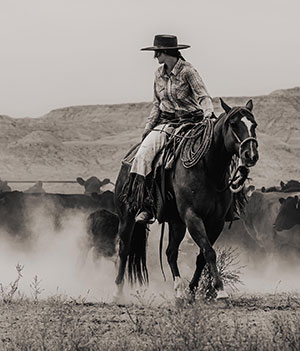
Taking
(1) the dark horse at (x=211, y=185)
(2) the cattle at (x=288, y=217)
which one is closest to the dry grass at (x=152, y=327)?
(1) the dark horse at (x=211, y=185)

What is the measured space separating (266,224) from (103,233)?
748cm

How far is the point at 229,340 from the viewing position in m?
9.23

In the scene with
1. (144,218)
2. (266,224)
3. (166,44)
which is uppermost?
(166,44)

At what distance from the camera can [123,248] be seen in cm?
1366

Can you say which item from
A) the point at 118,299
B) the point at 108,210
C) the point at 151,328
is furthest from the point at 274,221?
the point at 151,328

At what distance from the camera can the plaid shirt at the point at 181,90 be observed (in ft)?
41.0

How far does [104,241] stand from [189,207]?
189 inches

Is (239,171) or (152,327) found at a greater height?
(239,171)

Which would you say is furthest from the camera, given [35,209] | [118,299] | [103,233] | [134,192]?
[35,209]

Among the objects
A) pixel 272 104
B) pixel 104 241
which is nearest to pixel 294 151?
pixel 272 104

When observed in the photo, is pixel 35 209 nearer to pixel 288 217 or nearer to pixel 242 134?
pixel 288 217

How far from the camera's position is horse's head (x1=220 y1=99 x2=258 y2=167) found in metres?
11.1

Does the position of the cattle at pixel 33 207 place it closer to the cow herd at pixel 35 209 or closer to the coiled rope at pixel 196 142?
the cow herd at pixel 35 209

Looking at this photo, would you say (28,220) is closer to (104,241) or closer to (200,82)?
(104,241)
